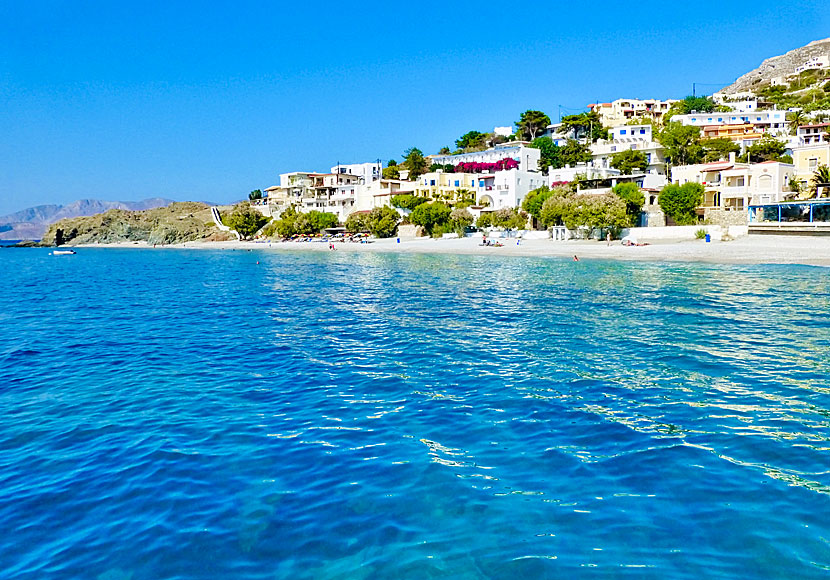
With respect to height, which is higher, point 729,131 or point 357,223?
point 729,131

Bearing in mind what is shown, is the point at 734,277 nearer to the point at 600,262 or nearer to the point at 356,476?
the point at 600,262

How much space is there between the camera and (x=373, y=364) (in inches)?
658

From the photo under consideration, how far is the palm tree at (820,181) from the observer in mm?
64912

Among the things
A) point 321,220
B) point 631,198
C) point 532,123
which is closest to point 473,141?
point 532,123

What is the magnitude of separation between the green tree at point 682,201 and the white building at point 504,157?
35012 mm

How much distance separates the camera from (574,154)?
10756 cm

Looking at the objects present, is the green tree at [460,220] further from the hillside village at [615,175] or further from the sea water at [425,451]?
the sea water at [425,451]

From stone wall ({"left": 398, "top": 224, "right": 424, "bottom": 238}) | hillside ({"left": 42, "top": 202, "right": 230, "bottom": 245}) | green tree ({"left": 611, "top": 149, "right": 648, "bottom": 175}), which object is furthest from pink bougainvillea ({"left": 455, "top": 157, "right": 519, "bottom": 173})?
hillside ({"left": 42, "top": 202, "right": 230, "bottom": 245})

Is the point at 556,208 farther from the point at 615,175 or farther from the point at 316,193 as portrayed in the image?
the point at 316,193

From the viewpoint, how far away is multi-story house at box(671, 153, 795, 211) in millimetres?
67125

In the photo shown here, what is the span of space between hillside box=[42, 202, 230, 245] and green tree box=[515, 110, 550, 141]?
242 ft

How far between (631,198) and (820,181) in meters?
19.5

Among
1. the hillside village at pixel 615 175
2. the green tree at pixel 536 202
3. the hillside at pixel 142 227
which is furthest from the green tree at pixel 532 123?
the hillside at pixel 142 227

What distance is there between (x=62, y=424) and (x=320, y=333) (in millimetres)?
10869
